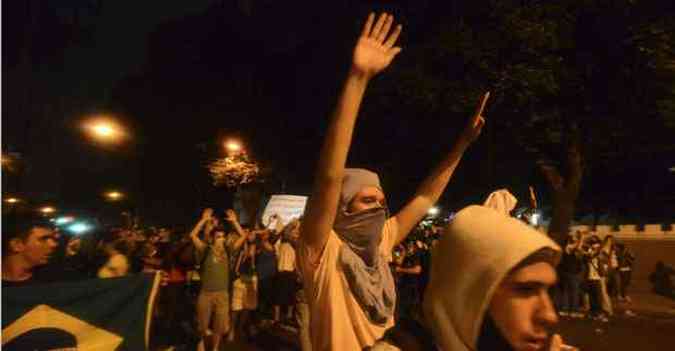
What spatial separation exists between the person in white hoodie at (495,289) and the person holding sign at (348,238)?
63cm

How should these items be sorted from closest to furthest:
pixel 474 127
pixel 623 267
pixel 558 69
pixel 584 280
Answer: pixel 474 127 < pixel 558 69 < pixel 584 280 < pixel 623 267

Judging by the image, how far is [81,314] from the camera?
4.61 meters

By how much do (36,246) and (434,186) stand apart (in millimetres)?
3255

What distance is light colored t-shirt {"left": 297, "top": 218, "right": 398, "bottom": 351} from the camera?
2.23 m

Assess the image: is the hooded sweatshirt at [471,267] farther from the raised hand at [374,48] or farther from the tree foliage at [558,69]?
the tree foliage at [558,69]

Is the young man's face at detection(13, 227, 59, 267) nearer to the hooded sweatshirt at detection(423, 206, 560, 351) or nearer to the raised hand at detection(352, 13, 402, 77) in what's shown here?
the raised hand at detection(352, 13, 402, 77)

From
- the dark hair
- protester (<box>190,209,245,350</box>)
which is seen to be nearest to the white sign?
protester (<box>190,209,245,350</box>)

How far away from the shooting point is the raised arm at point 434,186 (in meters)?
3.04

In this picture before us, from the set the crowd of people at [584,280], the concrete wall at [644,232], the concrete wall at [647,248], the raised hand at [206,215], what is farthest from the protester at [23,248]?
the concrete wall at [644,232]

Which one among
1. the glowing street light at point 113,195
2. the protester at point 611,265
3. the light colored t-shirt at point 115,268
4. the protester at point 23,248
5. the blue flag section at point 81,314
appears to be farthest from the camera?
the glowing street light at point 113,195

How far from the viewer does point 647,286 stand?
2038 cm

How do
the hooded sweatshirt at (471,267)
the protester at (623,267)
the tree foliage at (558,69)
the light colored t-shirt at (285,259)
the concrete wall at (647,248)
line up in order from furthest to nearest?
1. the concrete wall at (647,248)
2. the protester at (623,267)
3. the tree foliage at (558,69)
4. the light colored t-shirt at (285,259)
5. the hooded sweatshirt at (471,267)

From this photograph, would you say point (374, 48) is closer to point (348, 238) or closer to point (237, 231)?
point (348, 238)

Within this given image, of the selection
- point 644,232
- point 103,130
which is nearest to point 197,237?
point 103,130
